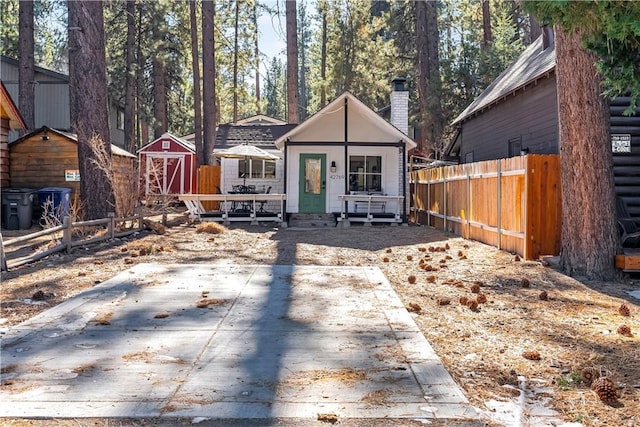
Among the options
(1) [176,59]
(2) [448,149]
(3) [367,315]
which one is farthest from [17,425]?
(1) [176,59]

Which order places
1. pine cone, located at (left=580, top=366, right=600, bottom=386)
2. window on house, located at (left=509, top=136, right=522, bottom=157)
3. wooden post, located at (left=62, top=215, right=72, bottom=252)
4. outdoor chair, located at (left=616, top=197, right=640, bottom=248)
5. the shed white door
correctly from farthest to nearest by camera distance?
the shed white door
window on house, located at (left=509, top=136, right=522, bottom=157)
wooden post, located at (left=62, top=215, right=72, bottom=252)
outdoor chair, located at (left=616, top=197, right=640, bottom=248)
pine cone, located at (left=580, top=366, right=600, bottom=386)

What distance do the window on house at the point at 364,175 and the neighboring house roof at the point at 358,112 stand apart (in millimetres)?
1095

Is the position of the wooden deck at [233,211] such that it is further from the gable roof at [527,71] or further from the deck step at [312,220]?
the gable roof at [527,71]

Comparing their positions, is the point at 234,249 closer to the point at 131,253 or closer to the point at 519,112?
the point at 131,253

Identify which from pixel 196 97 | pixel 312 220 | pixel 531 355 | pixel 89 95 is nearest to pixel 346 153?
pixel 312 220

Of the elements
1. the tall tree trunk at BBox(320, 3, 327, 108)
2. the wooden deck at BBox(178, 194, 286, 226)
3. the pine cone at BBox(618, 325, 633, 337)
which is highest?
the tall tree trunk at BBox(320, 3, 327, 108)

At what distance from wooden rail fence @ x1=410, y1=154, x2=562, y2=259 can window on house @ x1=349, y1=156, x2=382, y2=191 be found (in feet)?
14.6

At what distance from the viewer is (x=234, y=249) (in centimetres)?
1066

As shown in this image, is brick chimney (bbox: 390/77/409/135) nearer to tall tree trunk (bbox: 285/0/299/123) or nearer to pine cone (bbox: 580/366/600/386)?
tall tree trunk (bbox: 285/0/299/123)

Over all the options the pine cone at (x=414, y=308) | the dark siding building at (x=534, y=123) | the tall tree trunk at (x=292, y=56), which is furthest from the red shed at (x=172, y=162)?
the pine cone at (x=414, y=308)

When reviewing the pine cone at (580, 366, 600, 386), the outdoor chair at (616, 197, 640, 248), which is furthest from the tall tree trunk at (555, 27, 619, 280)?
the pine cone at (580, 366, 600, 386)

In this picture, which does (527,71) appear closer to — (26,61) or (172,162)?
(26,61)

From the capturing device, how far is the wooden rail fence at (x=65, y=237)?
7906 mm

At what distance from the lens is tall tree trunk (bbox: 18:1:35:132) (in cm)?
2044
